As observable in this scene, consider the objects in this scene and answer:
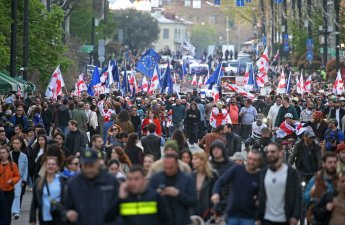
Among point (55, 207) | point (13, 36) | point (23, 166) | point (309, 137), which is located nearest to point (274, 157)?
point (55, 207)

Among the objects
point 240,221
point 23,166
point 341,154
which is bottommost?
point 240,221

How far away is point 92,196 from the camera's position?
12945 millimetres

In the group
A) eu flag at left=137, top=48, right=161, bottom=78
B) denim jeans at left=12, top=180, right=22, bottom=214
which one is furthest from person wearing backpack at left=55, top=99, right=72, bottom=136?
eu flag at left=137, top=48, right=161, bottom=78

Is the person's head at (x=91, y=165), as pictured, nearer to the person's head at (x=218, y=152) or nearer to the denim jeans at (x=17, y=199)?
the person's head at (x=218, y=152)

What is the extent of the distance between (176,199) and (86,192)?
92cm

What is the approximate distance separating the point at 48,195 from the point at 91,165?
89.3 inches

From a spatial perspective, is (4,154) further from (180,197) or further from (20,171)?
(180,197)

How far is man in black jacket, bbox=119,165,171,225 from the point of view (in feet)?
39.8

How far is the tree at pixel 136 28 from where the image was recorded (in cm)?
14212

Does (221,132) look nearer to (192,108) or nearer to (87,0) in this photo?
(192,108)

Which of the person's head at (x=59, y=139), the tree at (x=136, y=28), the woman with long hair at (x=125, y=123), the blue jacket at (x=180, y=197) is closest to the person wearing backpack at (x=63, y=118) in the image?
the woman with long hair at (x=125, y=123)

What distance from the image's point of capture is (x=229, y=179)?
1453 cm

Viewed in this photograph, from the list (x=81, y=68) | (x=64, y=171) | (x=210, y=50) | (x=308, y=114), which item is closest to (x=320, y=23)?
(x=81, y=68)

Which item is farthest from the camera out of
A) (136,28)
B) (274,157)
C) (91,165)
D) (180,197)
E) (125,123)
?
(136,28)
